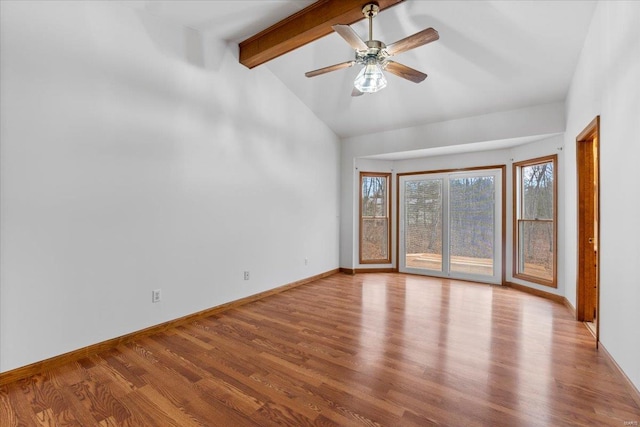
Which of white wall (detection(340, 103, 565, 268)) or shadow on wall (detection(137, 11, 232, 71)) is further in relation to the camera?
white wall (detection(340, 103, 565, 268))

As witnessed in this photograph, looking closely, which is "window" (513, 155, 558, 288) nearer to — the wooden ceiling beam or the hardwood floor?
the hardwood floor

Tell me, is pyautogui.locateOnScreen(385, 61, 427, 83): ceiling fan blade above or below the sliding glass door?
above

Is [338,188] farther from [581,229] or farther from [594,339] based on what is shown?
[594,339]

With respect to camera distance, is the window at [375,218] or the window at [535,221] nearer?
the window at [535,221]

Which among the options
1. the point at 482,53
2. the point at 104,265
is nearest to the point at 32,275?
the point at 104,265

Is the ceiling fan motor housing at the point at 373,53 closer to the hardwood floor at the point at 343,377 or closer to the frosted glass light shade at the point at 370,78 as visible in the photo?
the frosted glass light shade at the point at 370,78

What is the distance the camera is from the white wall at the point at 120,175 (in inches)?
91.2

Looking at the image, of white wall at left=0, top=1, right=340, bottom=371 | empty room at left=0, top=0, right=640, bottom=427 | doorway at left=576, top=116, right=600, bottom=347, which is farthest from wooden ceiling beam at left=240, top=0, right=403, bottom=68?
doorway at left=576, top=116, right=600, bottom=347

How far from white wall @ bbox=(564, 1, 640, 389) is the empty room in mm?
27

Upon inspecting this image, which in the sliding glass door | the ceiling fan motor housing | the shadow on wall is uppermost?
the shadow on wall

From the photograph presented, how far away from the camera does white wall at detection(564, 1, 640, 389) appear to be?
2053 millimetres

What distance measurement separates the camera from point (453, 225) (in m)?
5.68

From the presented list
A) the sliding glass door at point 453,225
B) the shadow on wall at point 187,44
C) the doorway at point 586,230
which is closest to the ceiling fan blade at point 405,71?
the doorway at point 586,230

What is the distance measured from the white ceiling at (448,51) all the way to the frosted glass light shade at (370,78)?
833 millimetres
